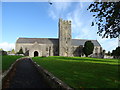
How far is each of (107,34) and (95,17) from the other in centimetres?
211

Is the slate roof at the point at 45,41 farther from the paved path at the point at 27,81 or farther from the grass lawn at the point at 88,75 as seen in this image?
the paved path at the point at 27,81

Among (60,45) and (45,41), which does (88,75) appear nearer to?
(60,45)

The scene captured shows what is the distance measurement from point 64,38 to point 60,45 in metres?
4.65

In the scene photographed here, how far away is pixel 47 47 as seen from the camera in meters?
96.7

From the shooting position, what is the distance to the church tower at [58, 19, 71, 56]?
297 feet

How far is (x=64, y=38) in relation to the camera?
90938 millimetres

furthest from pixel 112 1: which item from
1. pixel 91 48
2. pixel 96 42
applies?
pixel 96 42

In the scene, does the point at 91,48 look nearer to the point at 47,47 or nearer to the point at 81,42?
the point at 81,42

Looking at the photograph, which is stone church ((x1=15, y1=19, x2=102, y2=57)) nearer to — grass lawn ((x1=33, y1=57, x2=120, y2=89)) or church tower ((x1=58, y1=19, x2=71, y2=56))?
church tower ((x1=58, y1=19, x2=71, y2=56))

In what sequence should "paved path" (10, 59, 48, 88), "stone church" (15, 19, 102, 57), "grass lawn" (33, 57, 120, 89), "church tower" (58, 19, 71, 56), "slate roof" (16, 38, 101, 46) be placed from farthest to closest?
1. "slate roof" (16, 38, 101, 46)
2. "church tower" (58, 19, 71, 56)
3. "stone church" (15, 19, 102, 57)
4. "paved path" (10, 59, 48, 88)
5. "grass lawn" (33, 57, 120, 89)

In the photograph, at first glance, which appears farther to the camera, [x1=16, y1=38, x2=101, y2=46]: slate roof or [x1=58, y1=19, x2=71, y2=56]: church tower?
[x1=16, y1=38, x2=101, y2=46]: slate roof

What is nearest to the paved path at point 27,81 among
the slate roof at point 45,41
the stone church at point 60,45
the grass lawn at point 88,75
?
the grass lawn at point 88,75

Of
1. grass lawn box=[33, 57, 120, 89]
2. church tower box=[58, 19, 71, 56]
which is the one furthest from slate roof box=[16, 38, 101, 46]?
grass lawn box=[33, 57, 120, 89]

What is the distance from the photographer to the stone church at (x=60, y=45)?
90250 millimetres
